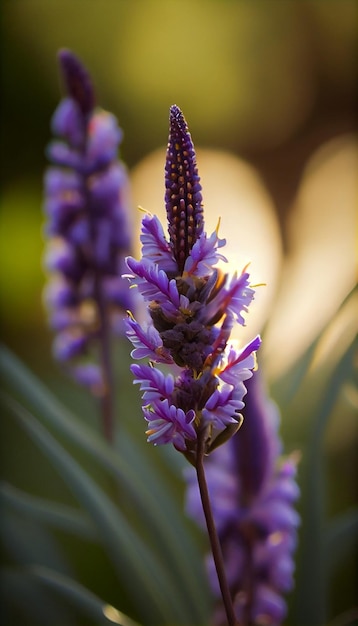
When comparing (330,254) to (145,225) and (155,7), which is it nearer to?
(145,225)

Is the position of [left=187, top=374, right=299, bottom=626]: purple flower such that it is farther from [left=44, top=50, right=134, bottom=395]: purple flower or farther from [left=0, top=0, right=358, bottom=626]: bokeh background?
[left=0, top=0, right=358, bottom=626]: bokeh background

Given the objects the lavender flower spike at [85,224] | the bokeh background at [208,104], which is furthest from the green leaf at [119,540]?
the bokeh background at [208,104]

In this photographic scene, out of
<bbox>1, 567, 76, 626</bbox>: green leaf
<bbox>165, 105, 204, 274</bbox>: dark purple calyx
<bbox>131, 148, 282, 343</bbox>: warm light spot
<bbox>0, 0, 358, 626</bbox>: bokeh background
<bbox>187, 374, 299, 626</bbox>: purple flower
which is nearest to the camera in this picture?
<bbox>165, 105, 204, 274</bbox>: dark purple calyx

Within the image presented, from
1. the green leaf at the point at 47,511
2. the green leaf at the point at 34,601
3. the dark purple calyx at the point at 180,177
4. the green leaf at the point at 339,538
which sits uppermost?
the dark purple calyx at the point at 180,177

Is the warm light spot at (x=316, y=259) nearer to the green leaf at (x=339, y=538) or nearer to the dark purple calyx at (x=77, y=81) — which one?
the green leaf at (x=339, y=538)

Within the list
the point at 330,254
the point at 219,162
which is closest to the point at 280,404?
the point at 330,254

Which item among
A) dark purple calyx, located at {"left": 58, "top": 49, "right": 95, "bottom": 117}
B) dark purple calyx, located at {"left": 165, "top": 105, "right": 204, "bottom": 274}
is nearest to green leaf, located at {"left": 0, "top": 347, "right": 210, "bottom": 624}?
dark purple calyx, located at {"left": 58, "top": 49, "right": 95, "bottom": 117}
